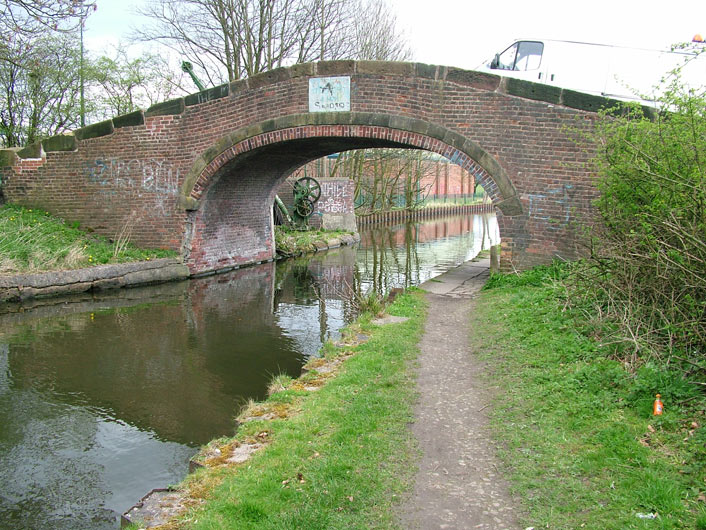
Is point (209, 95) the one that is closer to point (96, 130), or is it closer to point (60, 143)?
point (96, 130)

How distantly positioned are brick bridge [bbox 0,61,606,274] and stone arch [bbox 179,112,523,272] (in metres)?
0.03

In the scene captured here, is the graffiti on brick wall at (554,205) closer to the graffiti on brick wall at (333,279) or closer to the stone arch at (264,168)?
the stone arch at (264,168)

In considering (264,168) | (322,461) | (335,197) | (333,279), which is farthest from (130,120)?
(322,461)

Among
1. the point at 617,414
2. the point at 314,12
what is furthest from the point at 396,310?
the point at 314,12

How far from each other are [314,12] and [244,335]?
15217mm

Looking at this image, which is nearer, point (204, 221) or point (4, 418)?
point (4, 418)

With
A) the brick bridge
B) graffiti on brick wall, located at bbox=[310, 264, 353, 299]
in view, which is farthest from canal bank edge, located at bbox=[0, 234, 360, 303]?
graffiti on brick wall, located at bbox=[310, 264, 353, 299]

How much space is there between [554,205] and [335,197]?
13031 millimetres

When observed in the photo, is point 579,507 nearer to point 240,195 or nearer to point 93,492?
point 93,492

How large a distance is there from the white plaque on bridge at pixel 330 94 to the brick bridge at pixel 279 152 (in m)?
0.03

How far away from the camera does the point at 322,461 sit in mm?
3744

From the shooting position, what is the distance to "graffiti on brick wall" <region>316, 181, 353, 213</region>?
2212cm

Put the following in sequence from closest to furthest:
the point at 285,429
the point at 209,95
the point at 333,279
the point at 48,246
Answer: the point at 285,429 → the point at 48,246 → the point at 209,95 → the point at 333,279

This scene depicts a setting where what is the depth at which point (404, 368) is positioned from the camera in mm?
5738
